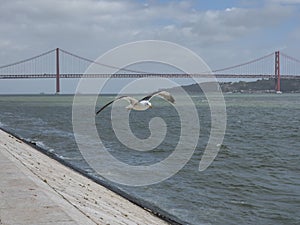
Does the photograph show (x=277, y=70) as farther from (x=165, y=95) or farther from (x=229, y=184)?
(x=165, y=95)

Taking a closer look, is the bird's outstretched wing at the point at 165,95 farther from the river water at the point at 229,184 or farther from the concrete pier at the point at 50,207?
the concrete pier at the point at 50,207

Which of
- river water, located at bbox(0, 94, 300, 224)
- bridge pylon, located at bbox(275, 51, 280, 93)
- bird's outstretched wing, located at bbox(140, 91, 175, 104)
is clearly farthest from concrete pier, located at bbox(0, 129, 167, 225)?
bridge pylon, located at bbox(275, 51, 280, 93)

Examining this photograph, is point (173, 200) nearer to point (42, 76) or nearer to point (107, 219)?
point (107, 219)

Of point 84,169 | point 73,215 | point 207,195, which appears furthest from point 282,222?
point 84,169

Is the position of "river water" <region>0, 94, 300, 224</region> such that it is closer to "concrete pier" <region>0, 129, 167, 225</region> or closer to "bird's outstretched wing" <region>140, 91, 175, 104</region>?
"concrete pier" <region>0, 129, 167, 225</region>

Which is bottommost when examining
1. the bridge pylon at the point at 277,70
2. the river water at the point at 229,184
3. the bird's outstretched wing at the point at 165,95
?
the river water at the point at 229,184

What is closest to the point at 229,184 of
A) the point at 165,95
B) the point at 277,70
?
the point at 165,95

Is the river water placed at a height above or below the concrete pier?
below

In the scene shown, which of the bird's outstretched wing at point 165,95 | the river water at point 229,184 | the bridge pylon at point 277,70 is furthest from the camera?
the bridge pylon at point 277,70

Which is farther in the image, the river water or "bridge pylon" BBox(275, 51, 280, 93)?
"bridge pylon" BBox(275, 51, 280, 93)

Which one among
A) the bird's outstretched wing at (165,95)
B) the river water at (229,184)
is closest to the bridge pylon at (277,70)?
the river water at (229,184)

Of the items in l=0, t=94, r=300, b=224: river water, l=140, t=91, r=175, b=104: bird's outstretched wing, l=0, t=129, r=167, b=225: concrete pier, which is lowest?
l=0, t=94, r=300, b=224: river water

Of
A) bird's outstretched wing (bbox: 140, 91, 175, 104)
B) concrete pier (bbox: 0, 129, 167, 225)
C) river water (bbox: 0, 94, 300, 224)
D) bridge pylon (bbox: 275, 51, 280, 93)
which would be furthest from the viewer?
bridge pylon (bbox: 275, 51, 280, 93)

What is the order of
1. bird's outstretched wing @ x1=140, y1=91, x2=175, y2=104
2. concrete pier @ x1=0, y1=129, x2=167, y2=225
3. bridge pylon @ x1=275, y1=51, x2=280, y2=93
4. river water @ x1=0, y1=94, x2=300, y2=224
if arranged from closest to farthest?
concrete pier @ x1=0, y1=129, x2=167, y2=225
river water @ x1=0, y1=94, x2=300, y2=224
bird's outstretched wing @ x1=140, y1=91, x2=175, y2=104
bridge pylon @ x1=275, y1=51, x2=280, y2=93
